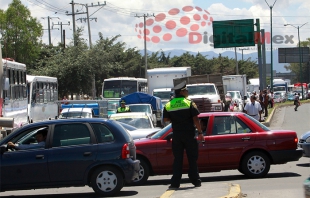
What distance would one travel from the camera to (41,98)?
1125 inches

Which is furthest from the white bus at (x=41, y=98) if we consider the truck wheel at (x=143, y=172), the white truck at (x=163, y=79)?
the truck wheel at (x=143, y=172)

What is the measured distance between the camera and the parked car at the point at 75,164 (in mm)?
10891

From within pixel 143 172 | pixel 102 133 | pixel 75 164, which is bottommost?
pixel 143 172

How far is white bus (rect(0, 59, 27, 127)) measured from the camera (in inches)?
783

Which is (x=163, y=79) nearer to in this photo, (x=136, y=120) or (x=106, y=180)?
(x=136, y=120)

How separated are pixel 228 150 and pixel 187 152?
2.44 m

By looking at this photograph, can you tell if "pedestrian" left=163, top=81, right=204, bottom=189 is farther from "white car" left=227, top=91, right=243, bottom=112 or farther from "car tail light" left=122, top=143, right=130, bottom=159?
"white car" left=227, top=91, right=243, bottom=112

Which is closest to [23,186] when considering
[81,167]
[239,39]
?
[81,167]

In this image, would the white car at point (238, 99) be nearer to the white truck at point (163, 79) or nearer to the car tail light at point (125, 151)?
the white truck at point (163, 79)

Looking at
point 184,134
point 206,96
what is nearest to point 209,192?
point 184,134

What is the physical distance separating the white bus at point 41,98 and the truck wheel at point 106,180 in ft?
49.0

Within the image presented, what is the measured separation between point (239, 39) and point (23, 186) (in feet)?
106

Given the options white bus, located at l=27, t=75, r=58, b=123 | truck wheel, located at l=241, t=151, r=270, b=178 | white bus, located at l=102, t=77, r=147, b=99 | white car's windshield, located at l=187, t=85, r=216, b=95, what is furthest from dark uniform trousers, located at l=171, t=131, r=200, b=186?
white bus, located at l=102, t=77, r=147, b=99

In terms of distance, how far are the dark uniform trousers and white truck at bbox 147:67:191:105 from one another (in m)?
25.6
